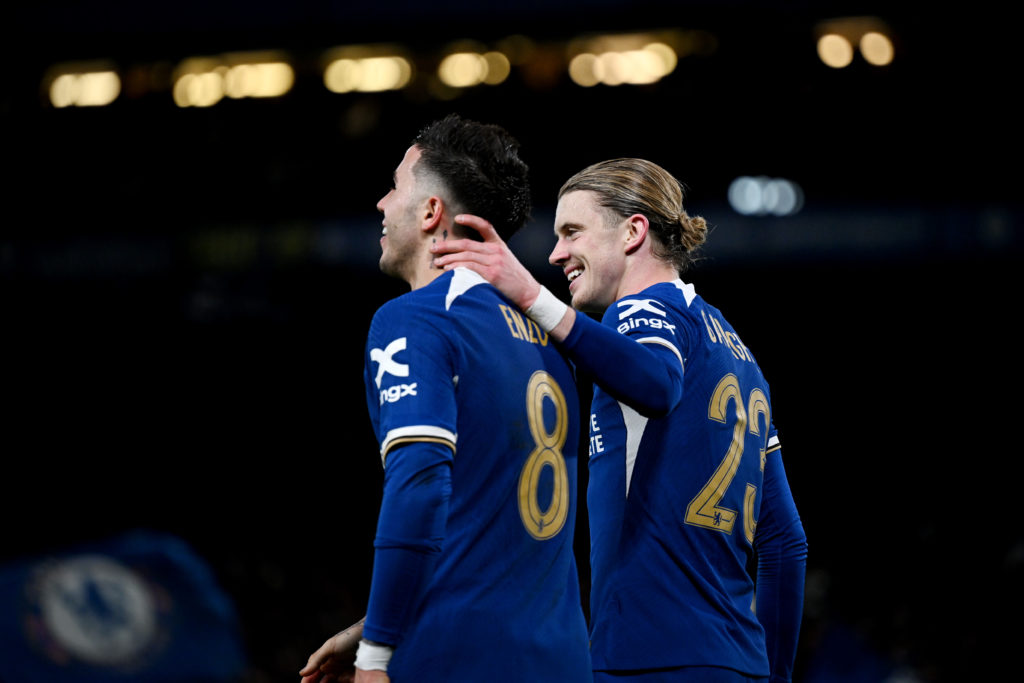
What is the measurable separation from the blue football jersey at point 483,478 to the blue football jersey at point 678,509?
0.28m

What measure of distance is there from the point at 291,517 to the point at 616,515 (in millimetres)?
12280

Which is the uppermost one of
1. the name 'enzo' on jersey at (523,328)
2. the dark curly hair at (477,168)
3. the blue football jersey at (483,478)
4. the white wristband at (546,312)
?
the dark curly hair at (477,168)

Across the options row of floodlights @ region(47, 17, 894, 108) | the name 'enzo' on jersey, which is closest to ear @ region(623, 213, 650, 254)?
the name 'enzo' on jersey

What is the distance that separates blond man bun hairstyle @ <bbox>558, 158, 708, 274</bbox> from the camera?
359 cm

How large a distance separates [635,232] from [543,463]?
103 cm

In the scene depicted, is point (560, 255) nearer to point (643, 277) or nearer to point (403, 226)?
point (643, 277)

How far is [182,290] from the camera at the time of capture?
1515 centimetres

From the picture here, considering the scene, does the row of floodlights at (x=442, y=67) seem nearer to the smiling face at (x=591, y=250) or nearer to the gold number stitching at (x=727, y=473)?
the smiling face at (x=591, y=250)

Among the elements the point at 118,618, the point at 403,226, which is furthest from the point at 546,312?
the point at 118,618

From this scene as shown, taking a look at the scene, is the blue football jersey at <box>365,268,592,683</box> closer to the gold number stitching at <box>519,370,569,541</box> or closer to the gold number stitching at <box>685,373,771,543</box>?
the gold number stitching at <box>519,370,569,541</box>

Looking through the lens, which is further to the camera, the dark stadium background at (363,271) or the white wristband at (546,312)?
the dark stadium background at (363,271)

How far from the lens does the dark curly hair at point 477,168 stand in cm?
305

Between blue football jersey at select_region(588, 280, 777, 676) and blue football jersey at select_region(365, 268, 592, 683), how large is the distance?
28cm

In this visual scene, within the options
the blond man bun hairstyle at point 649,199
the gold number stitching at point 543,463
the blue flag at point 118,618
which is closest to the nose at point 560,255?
the blond man bun hairstyle at point 649,199
